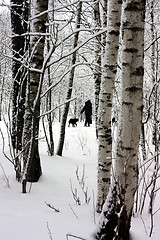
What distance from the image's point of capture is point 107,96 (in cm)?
291

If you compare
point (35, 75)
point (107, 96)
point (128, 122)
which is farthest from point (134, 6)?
point (35, 75)

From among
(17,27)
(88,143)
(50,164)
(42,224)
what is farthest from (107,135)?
(88,143)

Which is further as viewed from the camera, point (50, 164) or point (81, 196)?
point (50, 164)

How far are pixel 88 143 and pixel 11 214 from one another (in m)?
8.27

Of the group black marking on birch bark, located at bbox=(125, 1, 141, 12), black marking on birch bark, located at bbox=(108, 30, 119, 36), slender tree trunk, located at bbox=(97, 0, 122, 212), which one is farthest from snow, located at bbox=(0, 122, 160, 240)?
black marking on birch bark, located at bbox=(125, 1, 141, 12)

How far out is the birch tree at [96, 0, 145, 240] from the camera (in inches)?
72.9

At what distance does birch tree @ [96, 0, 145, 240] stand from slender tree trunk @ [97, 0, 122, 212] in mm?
869

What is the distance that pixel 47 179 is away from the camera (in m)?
4.09

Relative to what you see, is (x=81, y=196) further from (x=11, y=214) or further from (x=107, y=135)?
(x=11, y=214)

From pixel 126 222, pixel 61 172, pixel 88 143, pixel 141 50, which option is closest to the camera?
pixel 141 50

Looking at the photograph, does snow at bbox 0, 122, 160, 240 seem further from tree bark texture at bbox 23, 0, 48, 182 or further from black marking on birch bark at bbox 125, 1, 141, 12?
black marking on birch bark at bbox 125, 1, 141, 12

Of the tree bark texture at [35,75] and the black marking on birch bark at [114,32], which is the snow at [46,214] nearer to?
the tree bark texture at [35,75]

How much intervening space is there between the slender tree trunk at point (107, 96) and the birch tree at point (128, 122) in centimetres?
87

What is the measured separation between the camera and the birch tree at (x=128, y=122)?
185 cm
